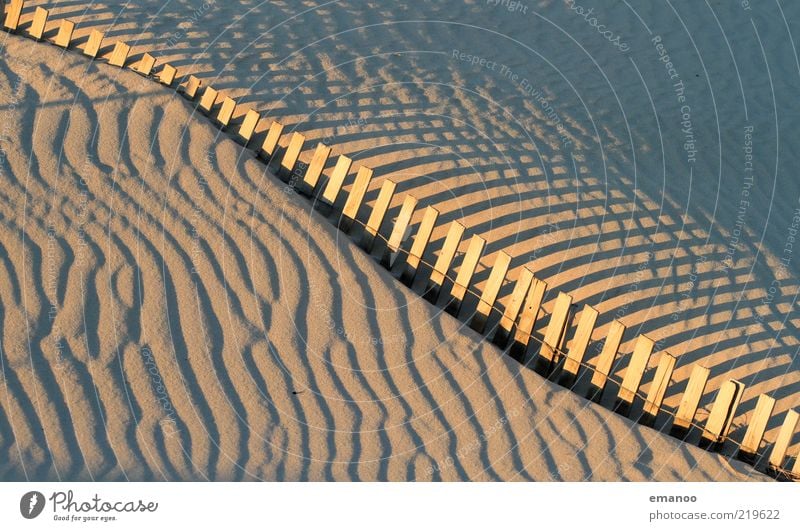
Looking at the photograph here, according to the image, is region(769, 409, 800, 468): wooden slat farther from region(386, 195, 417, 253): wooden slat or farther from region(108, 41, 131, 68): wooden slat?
region(108, 41, 131, 68): wooden slat

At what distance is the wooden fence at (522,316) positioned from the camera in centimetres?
741

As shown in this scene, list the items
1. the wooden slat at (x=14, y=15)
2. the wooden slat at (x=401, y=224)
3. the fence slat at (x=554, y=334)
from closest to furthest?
the fence slat at (x=554, y=334), the wooden slat at (x=401, y=224), the wooden slat at (x=14, y=15)

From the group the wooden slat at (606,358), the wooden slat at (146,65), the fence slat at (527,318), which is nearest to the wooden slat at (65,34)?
the wooden slat at (146,65)

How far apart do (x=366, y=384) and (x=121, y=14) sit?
576 centimetres

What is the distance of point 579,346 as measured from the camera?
769cm

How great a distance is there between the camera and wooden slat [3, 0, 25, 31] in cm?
A: 964

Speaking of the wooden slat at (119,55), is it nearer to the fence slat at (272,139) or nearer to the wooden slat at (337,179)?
the fence slat at (272,139)

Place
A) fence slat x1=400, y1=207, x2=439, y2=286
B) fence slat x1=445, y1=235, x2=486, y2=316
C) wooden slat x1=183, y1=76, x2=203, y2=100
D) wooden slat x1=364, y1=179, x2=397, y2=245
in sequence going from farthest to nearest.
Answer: wooden slat x1=183, y1=76, x2=203, y2=100
wooden slat x1=364, y1=179, x2=397, y2=245
fence slat x1=400, y1=207, x2=439, y2=286
fence slat x1=445, y1=235, x2=486, y2=316

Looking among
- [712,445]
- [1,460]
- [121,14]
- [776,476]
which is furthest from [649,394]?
[121,14]

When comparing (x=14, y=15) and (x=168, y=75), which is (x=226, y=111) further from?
(x=14, y=15)

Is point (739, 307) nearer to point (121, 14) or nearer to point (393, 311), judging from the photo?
point (393, 311)
